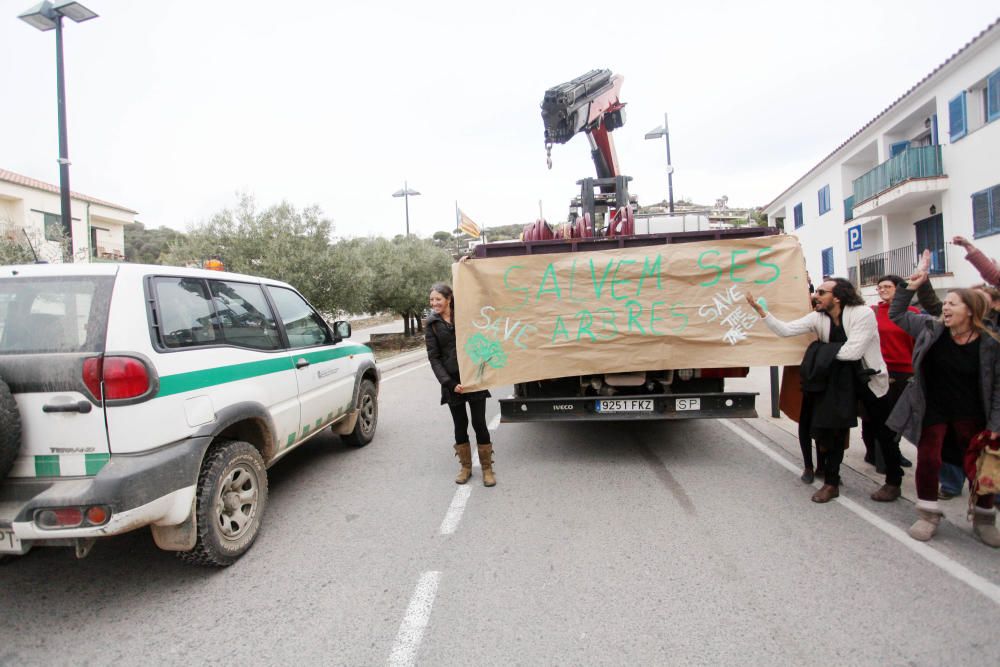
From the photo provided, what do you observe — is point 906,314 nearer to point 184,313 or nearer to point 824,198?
point 184,313

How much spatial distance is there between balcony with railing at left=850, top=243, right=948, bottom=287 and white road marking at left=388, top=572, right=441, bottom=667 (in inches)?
745

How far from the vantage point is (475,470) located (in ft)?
18.2

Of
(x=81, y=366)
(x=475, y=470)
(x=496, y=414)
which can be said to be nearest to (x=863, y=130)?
(x=496, y=414)

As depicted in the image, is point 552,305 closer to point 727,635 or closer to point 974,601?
point 727,635

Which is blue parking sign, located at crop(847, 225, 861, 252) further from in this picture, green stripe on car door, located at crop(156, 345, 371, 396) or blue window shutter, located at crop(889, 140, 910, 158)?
green stripe on car door, located at crop(156, 345, 371, 396)

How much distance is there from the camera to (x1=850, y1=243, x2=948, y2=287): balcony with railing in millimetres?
17047

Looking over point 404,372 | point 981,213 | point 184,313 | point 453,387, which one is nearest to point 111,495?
point 184,313

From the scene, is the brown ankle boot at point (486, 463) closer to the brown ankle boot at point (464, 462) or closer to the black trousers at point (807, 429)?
the brown ankle boot at point (464, 462)

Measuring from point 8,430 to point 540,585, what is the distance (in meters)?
2.94

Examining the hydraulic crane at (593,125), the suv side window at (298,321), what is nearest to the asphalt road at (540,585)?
the suv side window at (298,321)

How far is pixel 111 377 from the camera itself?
2.88m

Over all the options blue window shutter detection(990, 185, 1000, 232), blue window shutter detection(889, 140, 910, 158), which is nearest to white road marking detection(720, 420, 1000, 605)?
blue window shutter detection(990, 185, 1000, 232)

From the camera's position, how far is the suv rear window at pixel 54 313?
293 cm

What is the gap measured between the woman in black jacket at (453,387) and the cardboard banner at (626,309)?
0.12 meters
